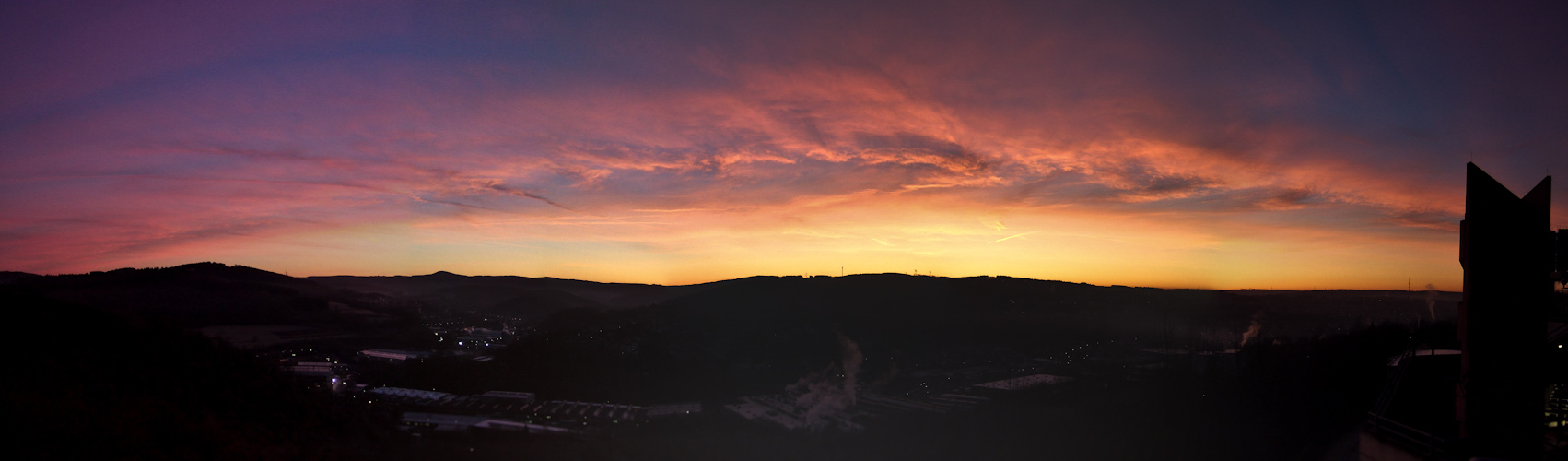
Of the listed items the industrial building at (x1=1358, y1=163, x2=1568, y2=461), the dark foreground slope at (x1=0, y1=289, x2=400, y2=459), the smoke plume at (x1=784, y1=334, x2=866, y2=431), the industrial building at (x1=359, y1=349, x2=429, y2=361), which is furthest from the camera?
the industrial building at (x1=359, y1=349, x2=429, y2=361)

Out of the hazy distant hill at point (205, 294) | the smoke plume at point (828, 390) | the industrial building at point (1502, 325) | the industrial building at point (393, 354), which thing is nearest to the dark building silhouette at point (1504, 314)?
the industrial building at point (1502, 325)

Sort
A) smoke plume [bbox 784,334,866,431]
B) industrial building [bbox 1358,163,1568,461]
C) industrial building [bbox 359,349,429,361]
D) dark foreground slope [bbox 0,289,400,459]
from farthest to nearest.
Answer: industrial building [bbox 359,349,429,361], smoke plume [bbox 784,334,866,431], industrial building [bbox 1358,163,1568,461], dark foreground slope [bbox 0,289,400,459]

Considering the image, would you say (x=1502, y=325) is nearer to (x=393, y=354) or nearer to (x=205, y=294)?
(x=393, y=354)

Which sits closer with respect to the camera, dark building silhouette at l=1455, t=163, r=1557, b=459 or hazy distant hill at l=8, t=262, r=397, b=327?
dark building silhouette at l=1455, t=163, r=1557, b=459

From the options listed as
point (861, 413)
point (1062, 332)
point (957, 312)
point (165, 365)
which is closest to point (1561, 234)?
point (861, 413)

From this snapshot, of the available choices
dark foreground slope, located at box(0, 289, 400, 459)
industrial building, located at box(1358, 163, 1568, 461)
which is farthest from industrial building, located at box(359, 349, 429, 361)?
industrial building, located at box(1358, 163, 1568, 461)

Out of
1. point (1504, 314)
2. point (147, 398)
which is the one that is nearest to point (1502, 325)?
point (1504, 314)

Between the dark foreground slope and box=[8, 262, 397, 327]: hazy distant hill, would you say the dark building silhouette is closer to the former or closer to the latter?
the dark foreground slope

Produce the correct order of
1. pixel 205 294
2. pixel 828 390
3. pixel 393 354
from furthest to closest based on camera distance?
pixel 205 294, pixel 393 354, pixel 828 390

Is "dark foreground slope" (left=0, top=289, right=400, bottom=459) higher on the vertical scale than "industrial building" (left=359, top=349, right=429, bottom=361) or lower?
higher

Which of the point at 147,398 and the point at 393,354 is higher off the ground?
the point at 147,398

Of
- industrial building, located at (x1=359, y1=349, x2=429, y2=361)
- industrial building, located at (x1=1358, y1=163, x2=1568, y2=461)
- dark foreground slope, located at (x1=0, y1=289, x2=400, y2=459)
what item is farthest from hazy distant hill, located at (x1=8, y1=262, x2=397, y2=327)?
industrial building, located at (x1=1358, y1=163, x2=1568, y2=461)
